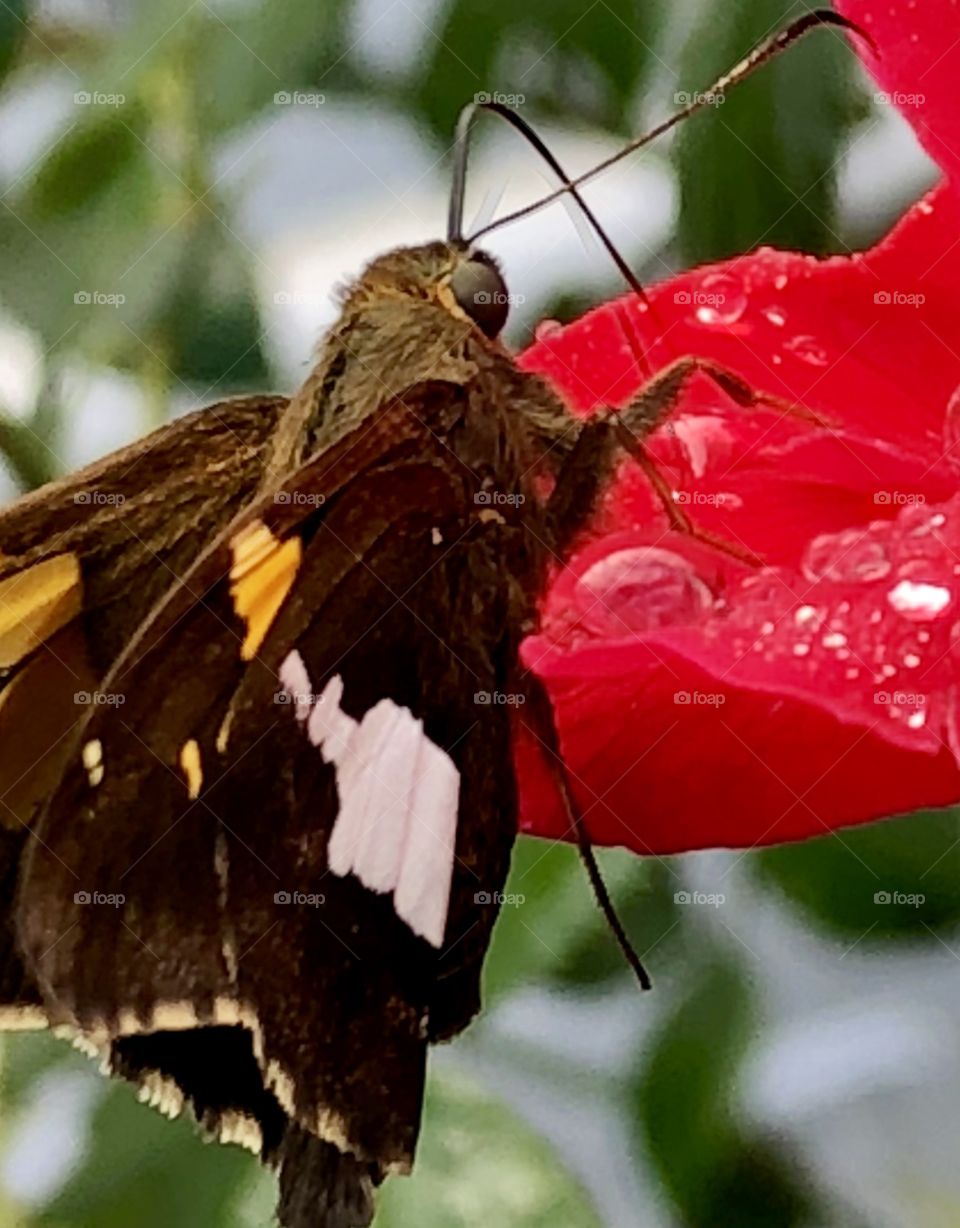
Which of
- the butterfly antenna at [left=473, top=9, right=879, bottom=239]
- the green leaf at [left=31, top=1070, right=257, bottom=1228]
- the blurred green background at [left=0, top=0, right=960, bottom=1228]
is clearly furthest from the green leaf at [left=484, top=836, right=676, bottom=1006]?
the butterfly antenna at [left=473, top=9, right=879, bottom=239]

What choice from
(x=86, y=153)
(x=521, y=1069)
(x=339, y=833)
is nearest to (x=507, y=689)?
(x=339, y=833)

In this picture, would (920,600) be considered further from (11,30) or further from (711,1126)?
(11,30)

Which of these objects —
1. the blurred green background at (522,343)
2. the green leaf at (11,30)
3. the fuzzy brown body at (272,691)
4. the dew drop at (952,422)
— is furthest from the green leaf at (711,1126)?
the green leaf at (11,30)

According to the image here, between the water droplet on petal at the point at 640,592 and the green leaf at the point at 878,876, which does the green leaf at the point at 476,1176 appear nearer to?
the green leaf at the point at 878,876

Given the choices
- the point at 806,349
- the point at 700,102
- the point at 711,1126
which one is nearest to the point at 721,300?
the point at 806,349

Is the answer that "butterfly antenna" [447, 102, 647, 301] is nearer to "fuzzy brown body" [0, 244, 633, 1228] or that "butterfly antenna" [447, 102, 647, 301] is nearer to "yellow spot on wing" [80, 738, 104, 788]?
"fuzzy brown body" [0, 244, 633, 1228]

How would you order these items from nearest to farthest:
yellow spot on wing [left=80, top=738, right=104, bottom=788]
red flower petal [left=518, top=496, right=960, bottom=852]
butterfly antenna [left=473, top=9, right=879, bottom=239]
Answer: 1. red flower petal [left=518, top=496, right=960, bottom=852]
2. yellow spot on wing [left=80, top=738, right=104, bottom=788]
3. butterfly antenna [left=473, top=9, right=879, bottom=239]
